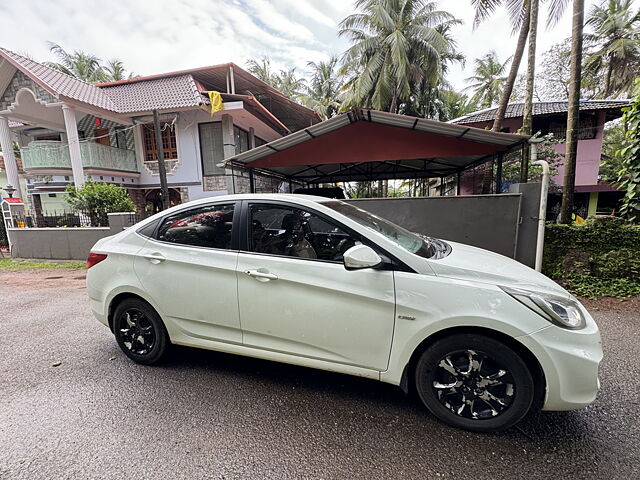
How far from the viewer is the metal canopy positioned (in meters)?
5.88

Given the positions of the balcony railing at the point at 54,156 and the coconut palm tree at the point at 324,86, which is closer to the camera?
the balcony railing at the point at 54,156

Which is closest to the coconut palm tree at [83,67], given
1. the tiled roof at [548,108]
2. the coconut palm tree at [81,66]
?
the coconut palm tree at [81,66]

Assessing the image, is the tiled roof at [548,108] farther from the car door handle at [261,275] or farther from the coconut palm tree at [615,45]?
the car door handle at [261,275]

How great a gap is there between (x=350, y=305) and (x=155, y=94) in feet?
43.4

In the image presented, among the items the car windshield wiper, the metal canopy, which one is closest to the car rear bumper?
the car windshield wiper

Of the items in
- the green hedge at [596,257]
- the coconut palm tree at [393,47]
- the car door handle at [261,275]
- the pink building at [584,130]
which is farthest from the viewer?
the coconut palm tree at [393,47]

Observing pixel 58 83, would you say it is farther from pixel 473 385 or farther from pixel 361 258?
pixel 473 385

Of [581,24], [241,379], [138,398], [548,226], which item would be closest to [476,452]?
[241,379]

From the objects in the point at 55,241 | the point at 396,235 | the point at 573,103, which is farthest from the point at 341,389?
the point at 55,241

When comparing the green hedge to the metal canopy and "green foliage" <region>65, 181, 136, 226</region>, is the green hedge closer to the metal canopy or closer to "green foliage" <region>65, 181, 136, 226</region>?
the metal canopy

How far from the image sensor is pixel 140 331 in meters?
2.88

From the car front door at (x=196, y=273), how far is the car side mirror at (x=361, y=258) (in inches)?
37.4

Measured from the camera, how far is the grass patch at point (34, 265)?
8.03 meters

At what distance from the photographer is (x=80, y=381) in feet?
8.89
